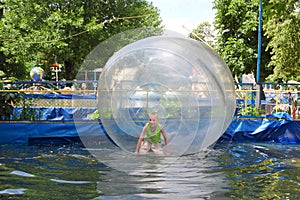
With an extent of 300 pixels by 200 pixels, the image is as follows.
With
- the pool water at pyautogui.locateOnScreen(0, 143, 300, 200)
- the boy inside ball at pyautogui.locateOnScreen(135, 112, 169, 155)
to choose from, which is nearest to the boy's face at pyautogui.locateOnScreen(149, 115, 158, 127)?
the boy inside ball at pyautogui.locateOnScreen(135, 112, 169, 155)

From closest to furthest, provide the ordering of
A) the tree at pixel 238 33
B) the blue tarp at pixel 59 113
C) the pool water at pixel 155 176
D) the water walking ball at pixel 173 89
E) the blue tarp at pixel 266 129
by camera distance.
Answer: the pool water at pixel 155 176 → the water walking ball at pixel 173 89 → the blue tarp at pixel 266 129 → the blue tarp at pixel 59 113 → the tree at pixel 238 33

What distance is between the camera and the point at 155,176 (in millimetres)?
7340

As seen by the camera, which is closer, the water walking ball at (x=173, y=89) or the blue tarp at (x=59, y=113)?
the water walking ball at (x=173, y=89)

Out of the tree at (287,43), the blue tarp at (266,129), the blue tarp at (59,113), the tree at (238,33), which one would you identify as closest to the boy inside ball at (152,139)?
the blue tarp at (59,113)

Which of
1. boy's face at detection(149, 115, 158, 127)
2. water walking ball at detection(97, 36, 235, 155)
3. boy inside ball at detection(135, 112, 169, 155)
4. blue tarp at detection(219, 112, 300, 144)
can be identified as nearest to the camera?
water walking ball at detection(97, 36, 235, 155)

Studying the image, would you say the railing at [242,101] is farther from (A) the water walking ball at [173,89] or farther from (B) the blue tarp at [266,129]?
(A) the water walking ball at [173,89]

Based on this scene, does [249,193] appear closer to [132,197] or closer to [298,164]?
[132,197]

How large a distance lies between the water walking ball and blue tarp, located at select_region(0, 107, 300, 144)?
8.94 feet

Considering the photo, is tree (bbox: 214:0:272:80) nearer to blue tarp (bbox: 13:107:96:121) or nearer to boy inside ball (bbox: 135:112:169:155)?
blue tarp (bbox: 13:107:96:121)

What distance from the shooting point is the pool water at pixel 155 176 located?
6.07 meters

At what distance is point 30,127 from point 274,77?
47.5 ft

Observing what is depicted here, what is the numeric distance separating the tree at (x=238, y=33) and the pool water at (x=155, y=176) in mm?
16333

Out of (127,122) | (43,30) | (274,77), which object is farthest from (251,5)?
(127,122)

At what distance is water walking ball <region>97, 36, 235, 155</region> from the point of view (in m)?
7.31
